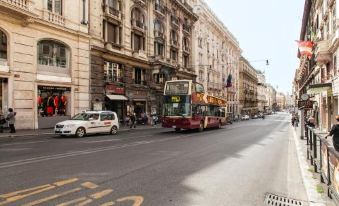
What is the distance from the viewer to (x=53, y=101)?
24.0 metres

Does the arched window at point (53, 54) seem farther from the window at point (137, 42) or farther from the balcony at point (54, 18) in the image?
the window at point (137, 42)

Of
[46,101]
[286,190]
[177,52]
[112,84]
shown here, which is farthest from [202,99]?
[177,52]

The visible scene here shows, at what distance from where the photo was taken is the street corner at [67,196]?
5.24m

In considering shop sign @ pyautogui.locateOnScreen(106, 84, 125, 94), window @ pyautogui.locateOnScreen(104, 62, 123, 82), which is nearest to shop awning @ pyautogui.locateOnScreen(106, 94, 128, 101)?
shop sign @ pyautogui.locateOnScreen(106, 84, 125, 94)

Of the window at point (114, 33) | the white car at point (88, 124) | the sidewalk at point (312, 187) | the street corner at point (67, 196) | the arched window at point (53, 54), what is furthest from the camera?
the window at point (114, 33)

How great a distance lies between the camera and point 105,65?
2964 cm

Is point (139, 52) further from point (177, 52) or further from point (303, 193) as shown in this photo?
point (303, 193)

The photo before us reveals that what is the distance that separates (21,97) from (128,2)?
17019mm

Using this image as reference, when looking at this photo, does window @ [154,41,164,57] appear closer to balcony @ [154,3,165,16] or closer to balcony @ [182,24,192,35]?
balcony @ [154,3,165,16]

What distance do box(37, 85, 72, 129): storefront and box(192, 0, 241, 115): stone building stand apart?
94.1 feet

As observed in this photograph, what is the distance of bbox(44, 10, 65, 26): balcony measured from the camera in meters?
23.0

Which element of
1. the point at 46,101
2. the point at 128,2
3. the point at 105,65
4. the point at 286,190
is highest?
the point at 128,2

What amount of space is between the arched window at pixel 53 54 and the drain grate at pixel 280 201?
2107cm

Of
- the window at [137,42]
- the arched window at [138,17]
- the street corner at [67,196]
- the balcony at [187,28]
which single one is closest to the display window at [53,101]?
the window at [137,42]
